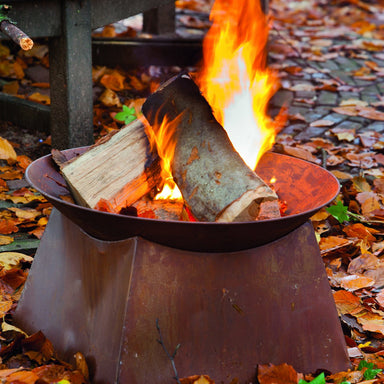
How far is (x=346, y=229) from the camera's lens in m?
3.34

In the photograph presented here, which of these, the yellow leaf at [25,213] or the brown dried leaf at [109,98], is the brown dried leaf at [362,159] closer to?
the brown dried leaf at [109,98]

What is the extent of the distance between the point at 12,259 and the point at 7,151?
122 cm

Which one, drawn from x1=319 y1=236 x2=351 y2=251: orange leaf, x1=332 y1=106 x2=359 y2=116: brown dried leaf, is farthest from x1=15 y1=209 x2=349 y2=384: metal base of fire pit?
x1=332 y1=106 x2=359 y2=116: brown dried leaf

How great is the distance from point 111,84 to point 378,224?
8.02 ft

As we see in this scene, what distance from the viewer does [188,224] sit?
73.9 inches

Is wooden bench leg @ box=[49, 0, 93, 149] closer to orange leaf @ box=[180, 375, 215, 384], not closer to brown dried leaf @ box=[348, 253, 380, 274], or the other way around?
brown dried leaf @ box=[348, 253, 380, 274]

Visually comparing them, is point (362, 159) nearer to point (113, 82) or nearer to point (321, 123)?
point (321, 123)

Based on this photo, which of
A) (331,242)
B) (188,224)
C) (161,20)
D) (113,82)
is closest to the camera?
(188,224)

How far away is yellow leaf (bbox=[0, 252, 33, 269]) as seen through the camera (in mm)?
2785

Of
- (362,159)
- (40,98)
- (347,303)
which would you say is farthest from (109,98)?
(347,303)

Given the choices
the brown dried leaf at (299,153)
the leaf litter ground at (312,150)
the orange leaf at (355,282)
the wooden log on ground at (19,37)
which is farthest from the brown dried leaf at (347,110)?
the wooden log on ground at (19,37)

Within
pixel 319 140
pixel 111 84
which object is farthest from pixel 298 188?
pixel 111 84

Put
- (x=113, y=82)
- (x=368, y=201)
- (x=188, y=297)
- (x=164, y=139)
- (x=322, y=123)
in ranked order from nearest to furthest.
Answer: (x=188, y=297)
(x=164, y=139)
(x=368, y=201)
(x=322, y=123)
(x=113, y=82)

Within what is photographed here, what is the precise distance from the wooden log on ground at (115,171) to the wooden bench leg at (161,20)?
11.4 feet
